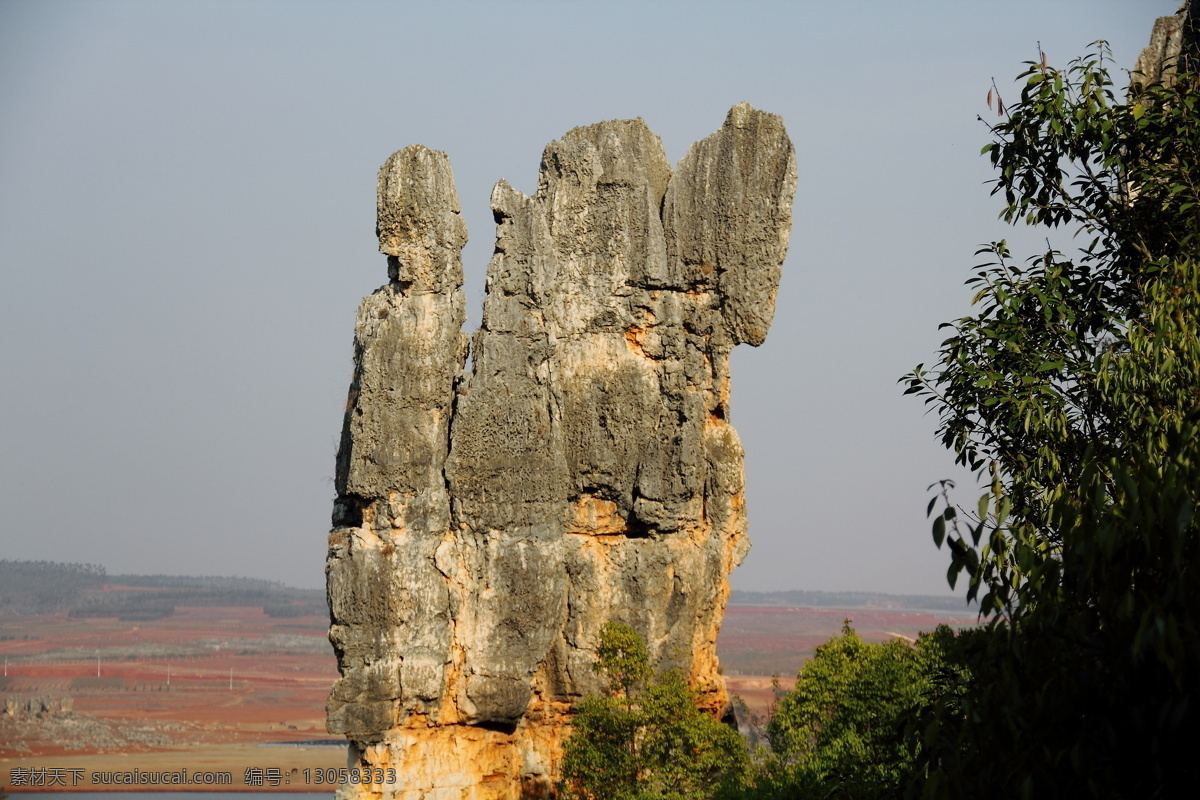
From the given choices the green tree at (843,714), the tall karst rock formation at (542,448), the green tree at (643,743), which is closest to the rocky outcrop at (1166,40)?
the tall karst rock formation at (542,448)

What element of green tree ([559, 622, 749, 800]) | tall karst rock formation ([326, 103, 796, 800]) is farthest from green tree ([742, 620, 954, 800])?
tall karst rock formation ([326, 103, 796, 800])

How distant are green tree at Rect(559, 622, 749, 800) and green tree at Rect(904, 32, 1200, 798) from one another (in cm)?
822

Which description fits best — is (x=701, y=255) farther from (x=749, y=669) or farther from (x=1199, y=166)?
(x=749, y=669)

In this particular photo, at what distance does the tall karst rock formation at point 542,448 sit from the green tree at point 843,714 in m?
3.00

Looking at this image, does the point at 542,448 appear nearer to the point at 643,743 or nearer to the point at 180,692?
the point at 643,743

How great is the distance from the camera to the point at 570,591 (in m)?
25.9

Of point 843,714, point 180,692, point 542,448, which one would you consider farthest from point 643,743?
point 180,692

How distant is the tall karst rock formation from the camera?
81.1 feet

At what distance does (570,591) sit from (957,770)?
52.7ft

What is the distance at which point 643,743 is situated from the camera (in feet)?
78.7

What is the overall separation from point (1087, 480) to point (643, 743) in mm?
14694

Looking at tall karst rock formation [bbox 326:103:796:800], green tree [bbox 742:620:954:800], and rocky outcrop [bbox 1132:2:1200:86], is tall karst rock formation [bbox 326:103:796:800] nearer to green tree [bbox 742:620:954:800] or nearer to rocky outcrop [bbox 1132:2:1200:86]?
green tree [bbox 742:620:954:800]

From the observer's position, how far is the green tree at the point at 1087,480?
30.9ft

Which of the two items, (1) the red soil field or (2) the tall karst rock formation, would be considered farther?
(1) the red soil field
